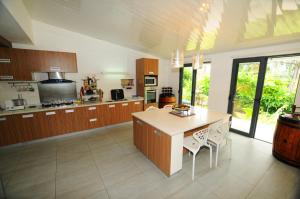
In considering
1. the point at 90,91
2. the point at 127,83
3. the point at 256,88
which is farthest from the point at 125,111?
the point at 256,88

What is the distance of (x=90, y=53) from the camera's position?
12.8 feet

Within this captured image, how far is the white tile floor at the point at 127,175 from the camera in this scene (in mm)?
1779

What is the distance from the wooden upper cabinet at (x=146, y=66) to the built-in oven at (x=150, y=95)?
1.98ft

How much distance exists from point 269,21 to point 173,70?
3643 millimetres

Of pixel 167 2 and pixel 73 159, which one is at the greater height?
pixel 167 2

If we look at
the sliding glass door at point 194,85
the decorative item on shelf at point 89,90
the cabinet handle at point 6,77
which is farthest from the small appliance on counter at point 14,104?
the sliding glass door at point 194,85

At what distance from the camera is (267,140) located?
3.25 m

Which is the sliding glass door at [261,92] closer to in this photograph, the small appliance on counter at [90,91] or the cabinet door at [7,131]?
the small appliance on counter at [90,91]

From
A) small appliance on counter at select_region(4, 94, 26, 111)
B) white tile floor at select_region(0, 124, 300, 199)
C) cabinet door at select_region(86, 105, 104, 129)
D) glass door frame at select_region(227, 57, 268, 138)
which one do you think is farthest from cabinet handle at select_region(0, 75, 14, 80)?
glass door frame at select_region(227, 57, 268, 138)

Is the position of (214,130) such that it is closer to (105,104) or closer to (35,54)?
(105,104)

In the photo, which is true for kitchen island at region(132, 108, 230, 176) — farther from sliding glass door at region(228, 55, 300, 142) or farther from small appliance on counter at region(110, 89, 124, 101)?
small appliance on counter at region(110, 89, 124, 101)

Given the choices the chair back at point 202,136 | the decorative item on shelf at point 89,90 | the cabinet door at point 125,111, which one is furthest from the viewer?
the cabinet door at point 125,111

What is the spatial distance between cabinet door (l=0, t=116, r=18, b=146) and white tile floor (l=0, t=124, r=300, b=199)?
8.3 inches

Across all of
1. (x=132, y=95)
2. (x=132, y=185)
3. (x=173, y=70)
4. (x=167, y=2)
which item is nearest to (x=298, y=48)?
(x=167, y=2)
